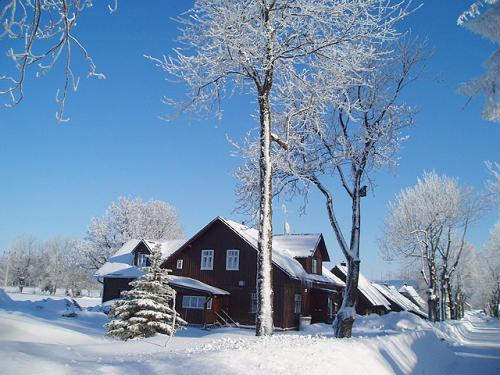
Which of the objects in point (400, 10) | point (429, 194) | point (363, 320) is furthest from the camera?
point (429, 194)

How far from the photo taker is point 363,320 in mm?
32031

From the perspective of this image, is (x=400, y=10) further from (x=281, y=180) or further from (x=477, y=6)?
(x=281, y=180)

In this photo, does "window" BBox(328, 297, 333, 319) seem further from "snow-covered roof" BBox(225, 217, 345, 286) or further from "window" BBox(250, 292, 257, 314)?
"window" BBox(250, 292, 257, 314)

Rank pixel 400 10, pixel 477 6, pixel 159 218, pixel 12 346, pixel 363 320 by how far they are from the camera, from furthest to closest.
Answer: pixel 159 218 → pixel 363 320 → pixel 400 10 → pixel 477 6 → pixel 12 346

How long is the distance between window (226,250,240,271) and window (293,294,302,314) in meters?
5.03

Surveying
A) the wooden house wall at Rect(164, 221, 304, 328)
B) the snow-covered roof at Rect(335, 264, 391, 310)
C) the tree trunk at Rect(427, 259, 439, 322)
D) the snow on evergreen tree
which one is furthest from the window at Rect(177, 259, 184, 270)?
the tree trunk at Rect(427, 259, 439, 322)

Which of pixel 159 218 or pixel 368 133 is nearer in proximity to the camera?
pixel 368 133

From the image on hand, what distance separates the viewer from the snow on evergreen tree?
720 inches

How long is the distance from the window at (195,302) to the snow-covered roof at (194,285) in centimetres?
97

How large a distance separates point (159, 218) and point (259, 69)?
47.1 metres

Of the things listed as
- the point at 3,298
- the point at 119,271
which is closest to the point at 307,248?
the point at 119,271

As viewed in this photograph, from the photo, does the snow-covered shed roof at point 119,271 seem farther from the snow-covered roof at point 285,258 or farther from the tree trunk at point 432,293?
the tree trunk at point 432,293

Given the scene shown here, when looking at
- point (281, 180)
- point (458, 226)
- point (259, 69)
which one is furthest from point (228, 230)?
point (259, 69)

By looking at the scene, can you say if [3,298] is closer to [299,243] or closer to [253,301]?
[253,301]
